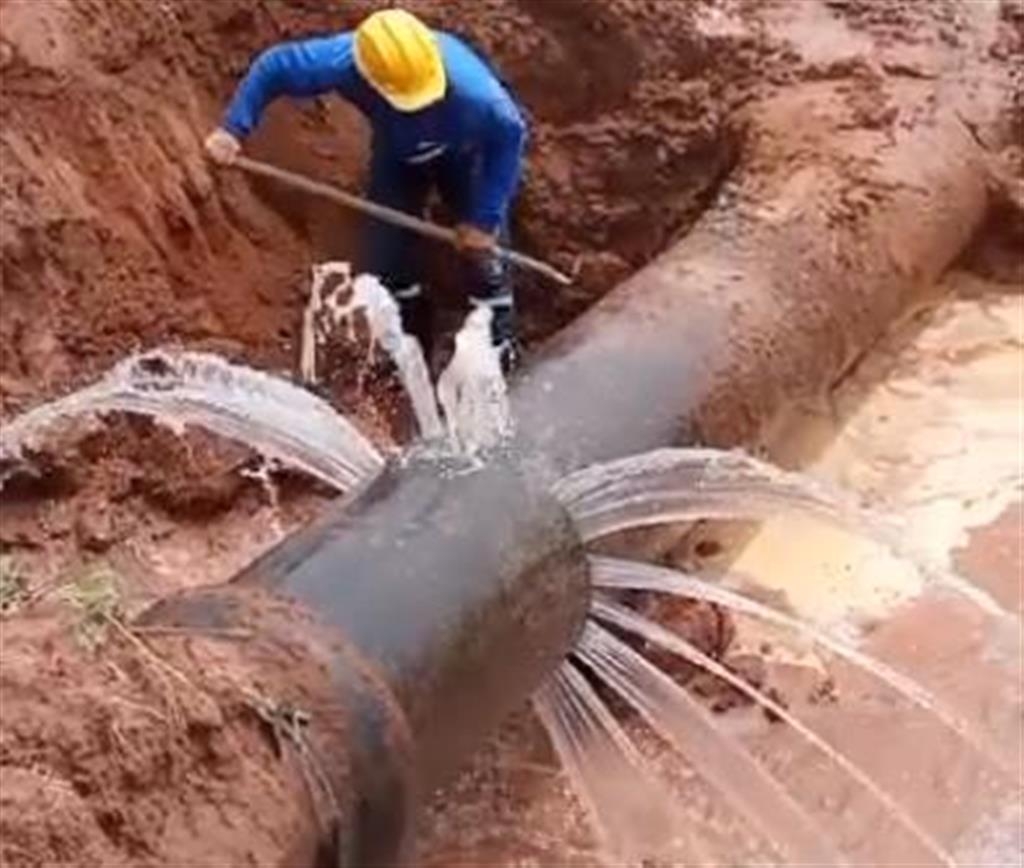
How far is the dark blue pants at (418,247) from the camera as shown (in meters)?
7.55

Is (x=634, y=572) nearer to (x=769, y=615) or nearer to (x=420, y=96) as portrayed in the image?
(x=769, y=615)

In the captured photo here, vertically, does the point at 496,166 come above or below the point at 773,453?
above

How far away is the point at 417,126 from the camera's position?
24.2ft

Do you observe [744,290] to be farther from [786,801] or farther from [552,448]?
[786,801]

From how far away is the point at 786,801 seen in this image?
5645 mm

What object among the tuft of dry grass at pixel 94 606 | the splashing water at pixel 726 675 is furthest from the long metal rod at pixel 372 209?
the tuft of dry grass at pixel 94 606

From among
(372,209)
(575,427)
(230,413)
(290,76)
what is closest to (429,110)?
(372,209)

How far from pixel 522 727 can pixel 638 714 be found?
0.33 m

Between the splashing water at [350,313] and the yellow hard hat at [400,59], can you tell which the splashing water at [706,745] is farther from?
the yellow hard hat at [400,59]

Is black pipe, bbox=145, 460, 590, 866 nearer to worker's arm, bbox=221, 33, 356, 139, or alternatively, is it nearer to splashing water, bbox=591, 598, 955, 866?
splashing water, bbox=591, 598, 955, 866

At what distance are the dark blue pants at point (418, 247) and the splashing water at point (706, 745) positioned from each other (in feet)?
6.24

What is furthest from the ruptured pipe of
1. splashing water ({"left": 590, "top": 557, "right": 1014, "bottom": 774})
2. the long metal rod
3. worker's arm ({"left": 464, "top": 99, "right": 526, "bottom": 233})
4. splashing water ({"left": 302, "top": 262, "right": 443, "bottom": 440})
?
splashing water ({"left": 302, "top": 262, "right": 443, "bottom": 440})

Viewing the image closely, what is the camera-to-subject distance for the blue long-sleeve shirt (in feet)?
23.5

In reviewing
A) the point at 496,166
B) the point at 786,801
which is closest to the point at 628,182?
the point at 496,166
